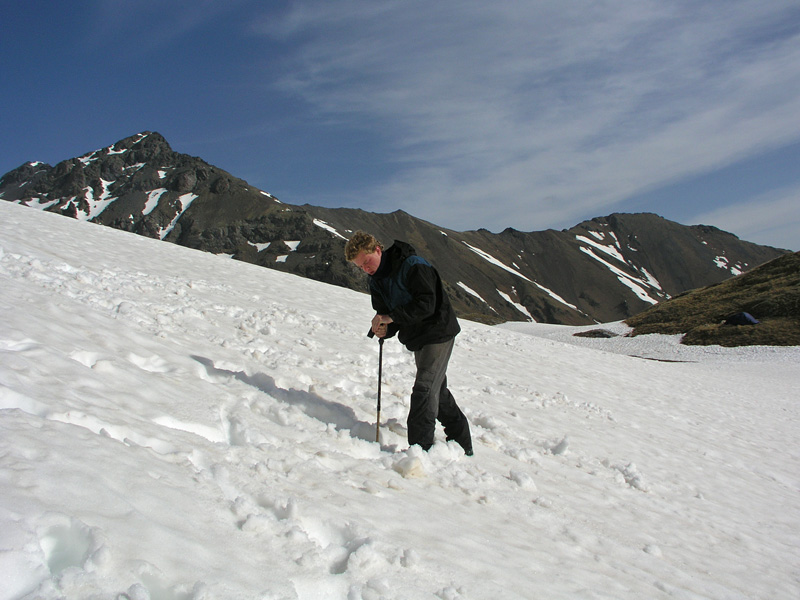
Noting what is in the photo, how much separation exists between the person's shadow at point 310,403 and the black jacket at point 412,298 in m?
1.28

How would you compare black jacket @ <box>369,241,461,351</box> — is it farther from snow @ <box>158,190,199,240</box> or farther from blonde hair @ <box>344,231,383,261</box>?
snow @ <box>158,190,199,240</box>

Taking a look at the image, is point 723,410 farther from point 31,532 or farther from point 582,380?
point 31,532

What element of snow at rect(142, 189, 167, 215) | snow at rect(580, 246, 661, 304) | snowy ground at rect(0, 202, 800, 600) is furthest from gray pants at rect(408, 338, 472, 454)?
snow at rect(580, 246, 661, 304)

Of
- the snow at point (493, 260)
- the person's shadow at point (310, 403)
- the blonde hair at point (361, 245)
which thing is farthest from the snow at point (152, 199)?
the blonde hair at point (361, 245)

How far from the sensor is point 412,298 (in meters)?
5.73

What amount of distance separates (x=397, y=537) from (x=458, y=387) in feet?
21.8

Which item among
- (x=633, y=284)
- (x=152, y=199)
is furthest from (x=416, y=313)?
(x=633, y=284)

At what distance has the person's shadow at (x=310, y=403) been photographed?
6348 millimetres

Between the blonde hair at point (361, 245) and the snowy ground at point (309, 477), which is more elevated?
the blonde hair at point (361, 245)

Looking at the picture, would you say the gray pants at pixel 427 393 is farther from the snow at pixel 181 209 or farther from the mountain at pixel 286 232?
the snow at pixel 181 209

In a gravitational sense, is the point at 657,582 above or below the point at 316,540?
below

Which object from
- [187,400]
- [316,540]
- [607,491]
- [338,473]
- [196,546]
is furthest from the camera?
[607,491]

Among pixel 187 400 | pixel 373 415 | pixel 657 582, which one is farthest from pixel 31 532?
pixel 373 415

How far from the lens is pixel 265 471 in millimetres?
4121
